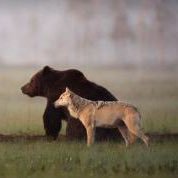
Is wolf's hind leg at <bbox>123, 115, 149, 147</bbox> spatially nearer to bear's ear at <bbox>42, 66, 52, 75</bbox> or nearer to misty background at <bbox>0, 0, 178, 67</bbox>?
misty background at <bbox>0, 0, 178, 67</bbox>

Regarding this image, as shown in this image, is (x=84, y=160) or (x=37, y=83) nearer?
(x=84, y=160)

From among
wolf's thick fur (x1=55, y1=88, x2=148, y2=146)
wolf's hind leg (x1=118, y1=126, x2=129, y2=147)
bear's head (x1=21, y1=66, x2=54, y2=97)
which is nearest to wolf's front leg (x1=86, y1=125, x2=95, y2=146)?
wolf's thick fur (x1=55, y1=88, x2=148, y2=146)

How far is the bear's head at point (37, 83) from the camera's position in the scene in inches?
169

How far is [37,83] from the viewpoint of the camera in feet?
14.2

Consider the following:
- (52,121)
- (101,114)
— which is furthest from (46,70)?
(101,114)

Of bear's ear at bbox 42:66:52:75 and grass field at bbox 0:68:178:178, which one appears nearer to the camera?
grass field at bbox 0:68:178:178

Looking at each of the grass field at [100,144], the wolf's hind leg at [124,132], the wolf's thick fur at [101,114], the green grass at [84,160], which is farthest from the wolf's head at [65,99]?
the wolf's hind leg at [124,132]

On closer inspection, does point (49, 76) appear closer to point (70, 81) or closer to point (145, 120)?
point (70, 81)

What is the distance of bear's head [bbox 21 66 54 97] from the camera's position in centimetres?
430

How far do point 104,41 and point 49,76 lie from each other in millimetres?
427

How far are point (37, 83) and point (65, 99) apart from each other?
22 centimetres

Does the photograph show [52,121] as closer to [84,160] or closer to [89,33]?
[84,160]

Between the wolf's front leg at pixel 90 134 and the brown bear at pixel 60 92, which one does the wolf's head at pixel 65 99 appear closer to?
the brown bear at pixel 60 92

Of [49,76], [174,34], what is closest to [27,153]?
[49,76]
